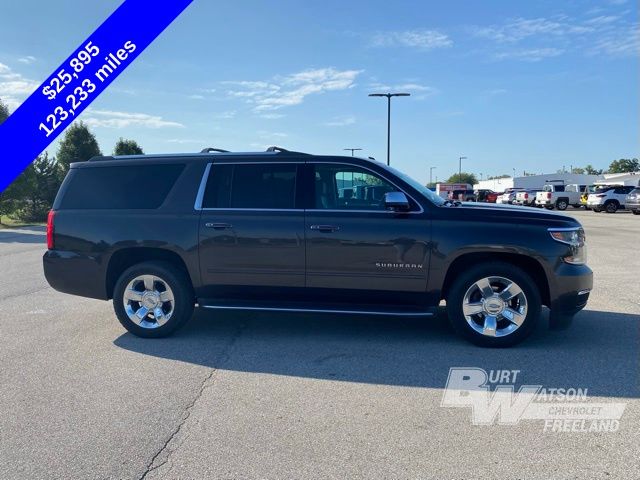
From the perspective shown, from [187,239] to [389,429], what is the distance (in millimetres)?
2943

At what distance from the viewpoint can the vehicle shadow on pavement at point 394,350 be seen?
417 centimetres

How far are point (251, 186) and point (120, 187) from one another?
1.49 m

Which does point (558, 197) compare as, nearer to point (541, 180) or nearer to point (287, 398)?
point (287, 398)

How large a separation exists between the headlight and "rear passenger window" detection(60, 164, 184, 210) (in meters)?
3.94

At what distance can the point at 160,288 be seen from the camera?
17.3ft

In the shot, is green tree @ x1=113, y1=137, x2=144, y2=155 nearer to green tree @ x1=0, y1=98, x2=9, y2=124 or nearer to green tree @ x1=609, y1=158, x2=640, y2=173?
green tree @ x1=0, y1=98, x2=9, y2=124

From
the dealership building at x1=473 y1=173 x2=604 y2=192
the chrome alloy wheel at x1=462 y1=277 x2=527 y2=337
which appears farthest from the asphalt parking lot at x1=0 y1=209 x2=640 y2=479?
the dealership building at x1=473 y1=173 x2=604 y2=192

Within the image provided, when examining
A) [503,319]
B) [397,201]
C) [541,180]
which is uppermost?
[541,180]

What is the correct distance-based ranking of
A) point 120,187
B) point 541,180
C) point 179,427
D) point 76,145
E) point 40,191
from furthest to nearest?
1. point 541,180
2. point 76,145
3. point 40,191
4. point 120,187
5. point 179,427

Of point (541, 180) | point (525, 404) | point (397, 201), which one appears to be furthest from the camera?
point (541, 180)

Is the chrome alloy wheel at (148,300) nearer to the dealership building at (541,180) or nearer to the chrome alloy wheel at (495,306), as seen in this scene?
the chrome alloy wheel at (495,306)

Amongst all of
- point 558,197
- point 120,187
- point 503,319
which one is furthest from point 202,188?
point 558,197

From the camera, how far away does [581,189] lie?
4128cm

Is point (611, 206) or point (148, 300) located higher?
point (611, 206)
